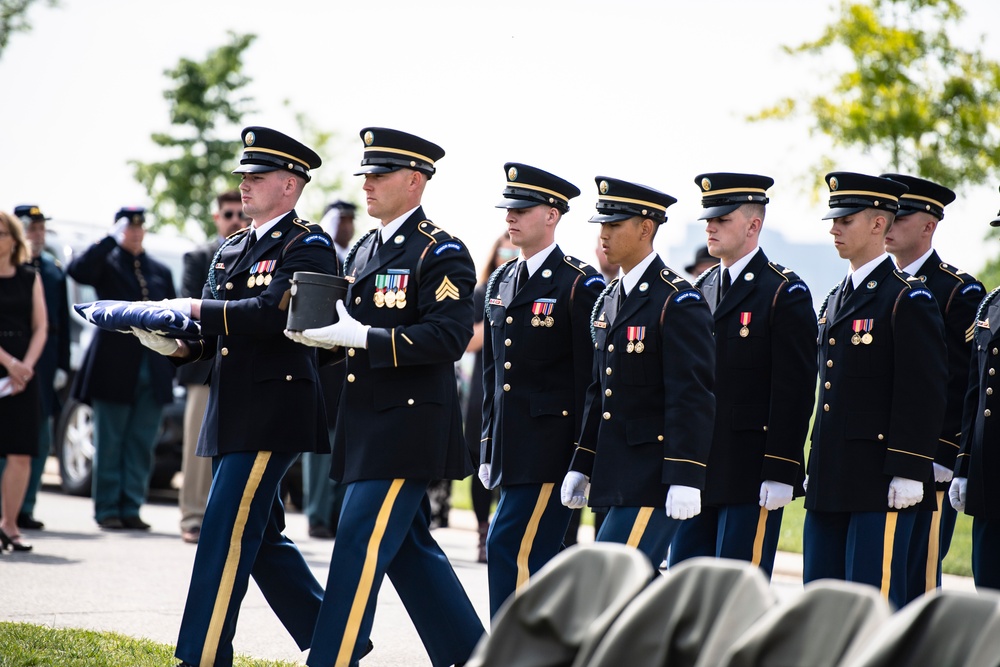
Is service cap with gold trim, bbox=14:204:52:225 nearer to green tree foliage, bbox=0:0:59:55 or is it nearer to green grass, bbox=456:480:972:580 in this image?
green grass, bbox=456:480:972:580

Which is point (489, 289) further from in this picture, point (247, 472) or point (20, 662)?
point (20, 662)

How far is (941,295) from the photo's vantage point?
6.62 meters

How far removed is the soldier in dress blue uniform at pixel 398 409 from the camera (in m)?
4.91

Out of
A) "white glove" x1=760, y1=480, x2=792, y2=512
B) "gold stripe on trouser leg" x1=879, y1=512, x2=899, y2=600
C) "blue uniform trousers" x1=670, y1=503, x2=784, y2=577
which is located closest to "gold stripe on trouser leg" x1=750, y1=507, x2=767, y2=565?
"blue uniform trousers" x1=670, y1=503, x2=784, y2=577

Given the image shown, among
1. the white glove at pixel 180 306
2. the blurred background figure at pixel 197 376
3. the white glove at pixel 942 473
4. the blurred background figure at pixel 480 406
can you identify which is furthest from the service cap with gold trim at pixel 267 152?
the blurred background figure at pixel 197 376

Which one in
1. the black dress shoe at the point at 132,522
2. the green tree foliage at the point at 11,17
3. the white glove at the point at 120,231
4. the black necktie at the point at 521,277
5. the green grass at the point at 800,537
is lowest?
the black dress shoe at the point at 132,522

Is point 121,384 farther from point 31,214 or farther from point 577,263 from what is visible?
point 577,263

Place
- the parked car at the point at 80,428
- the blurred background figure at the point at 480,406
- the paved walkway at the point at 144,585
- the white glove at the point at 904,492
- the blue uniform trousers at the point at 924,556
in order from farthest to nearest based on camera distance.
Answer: the parked car at the point at 80,428 < the blurred background figure at the point at 480,406 < the paved walkway at the point at 144,585 < the blue uniform trousers at the point at 924,556 < the white glove at the point at 904,492

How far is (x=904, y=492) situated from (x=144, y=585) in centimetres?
441

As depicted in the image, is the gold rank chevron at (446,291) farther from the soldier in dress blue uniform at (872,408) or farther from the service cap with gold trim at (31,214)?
the service cap with gold trim at (31,214)

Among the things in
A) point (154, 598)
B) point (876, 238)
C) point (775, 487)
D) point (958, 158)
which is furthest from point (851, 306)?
point (958, 158)

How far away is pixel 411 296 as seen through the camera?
17.0ft

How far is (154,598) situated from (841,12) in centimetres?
1594

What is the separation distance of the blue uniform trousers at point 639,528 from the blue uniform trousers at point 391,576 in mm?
670
